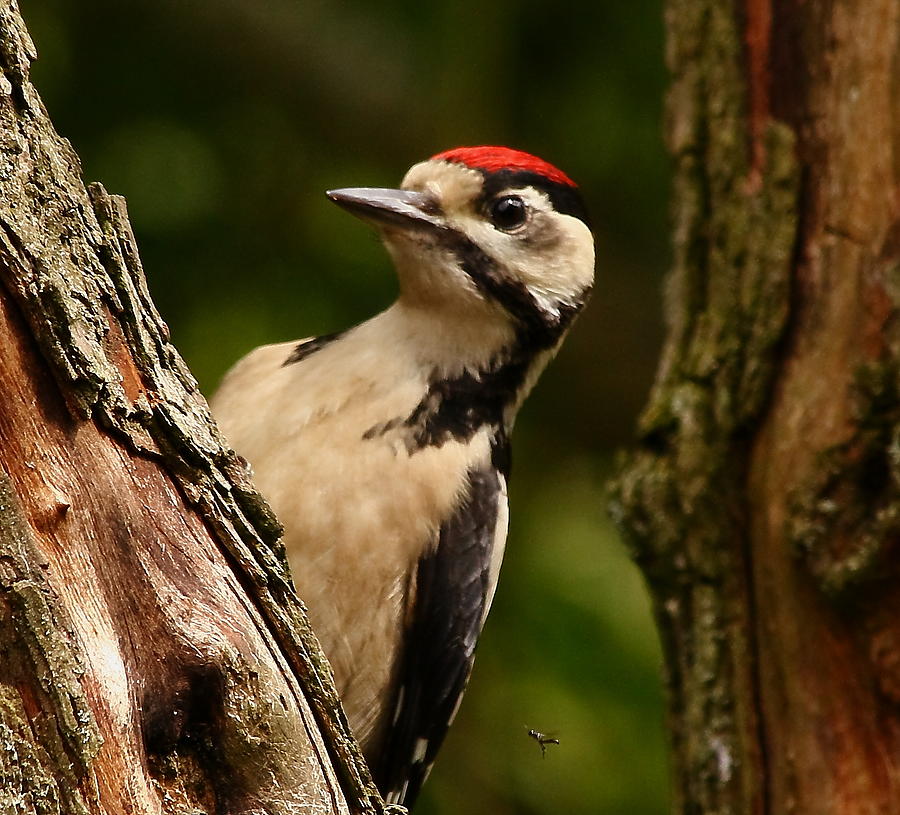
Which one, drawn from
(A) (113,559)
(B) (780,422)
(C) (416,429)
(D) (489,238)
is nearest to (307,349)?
(C) (416,429)

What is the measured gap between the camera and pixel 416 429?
10.3 feet

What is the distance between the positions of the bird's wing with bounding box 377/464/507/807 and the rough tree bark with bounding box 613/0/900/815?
49cm

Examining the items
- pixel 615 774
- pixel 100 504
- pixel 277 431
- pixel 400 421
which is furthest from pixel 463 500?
pixel 615 774

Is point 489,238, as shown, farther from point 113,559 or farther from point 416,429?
point 113,559

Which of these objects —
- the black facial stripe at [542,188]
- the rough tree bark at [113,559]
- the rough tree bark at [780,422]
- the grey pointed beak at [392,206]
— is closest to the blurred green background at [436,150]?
the rough tree bark at [780,422]

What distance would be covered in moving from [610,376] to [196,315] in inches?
70.5

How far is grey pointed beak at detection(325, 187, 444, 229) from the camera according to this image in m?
3.08

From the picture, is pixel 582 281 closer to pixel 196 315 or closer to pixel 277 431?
pixel 277 431

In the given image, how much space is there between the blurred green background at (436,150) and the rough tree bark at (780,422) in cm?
110

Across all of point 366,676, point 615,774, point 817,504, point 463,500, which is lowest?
point 615,774

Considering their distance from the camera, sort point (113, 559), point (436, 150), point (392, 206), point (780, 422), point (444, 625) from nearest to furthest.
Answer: point (113, 559), point (392, 206), point (444, 625), point (780, 422), point (436, 150)

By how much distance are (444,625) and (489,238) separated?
93cm

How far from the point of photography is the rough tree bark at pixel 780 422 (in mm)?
3176

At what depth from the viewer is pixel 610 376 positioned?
5676mm
